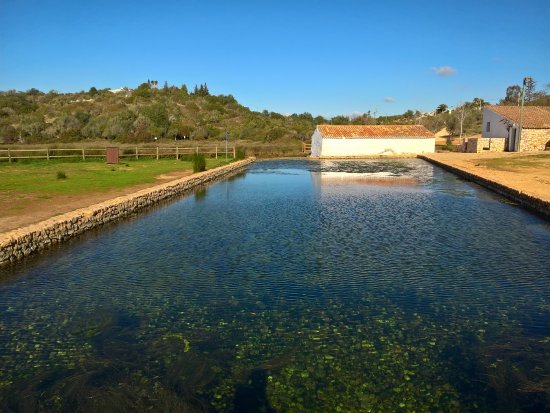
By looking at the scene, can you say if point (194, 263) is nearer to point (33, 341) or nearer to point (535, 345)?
point (33, 341)

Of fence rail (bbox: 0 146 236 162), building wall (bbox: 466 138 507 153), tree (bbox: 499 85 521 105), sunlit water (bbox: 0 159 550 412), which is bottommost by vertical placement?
sunlit water (bbox: 0 159 550 412)

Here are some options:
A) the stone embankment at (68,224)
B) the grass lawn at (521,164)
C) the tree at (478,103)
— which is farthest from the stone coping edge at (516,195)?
the tree at (478,103)

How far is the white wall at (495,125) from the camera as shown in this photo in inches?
1905

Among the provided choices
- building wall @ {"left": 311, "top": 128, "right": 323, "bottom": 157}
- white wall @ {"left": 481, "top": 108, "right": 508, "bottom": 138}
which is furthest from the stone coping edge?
white wall @ {"left": 481, "top": 108, "right": 508, "bottom": 138}

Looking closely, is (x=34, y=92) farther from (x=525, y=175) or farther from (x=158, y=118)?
(x=525, y=175)

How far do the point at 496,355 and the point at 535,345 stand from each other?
0.63m

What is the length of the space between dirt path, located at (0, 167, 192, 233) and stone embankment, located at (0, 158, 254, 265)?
28.7 inches

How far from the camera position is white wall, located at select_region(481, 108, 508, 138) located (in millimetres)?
48381

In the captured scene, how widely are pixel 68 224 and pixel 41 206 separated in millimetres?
3130

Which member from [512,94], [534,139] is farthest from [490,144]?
[512,94]

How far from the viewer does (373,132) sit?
52.2 m

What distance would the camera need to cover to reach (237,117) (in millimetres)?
92812

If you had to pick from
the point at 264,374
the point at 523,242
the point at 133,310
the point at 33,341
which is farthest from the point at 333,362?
the point at 523,242

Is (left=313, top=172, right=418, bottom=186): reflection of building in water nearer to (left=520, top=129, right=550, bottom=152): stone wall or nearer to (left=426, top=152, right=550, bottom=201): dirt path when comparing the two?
(left=426, top=152, right=550, bottom=201): dirt path
